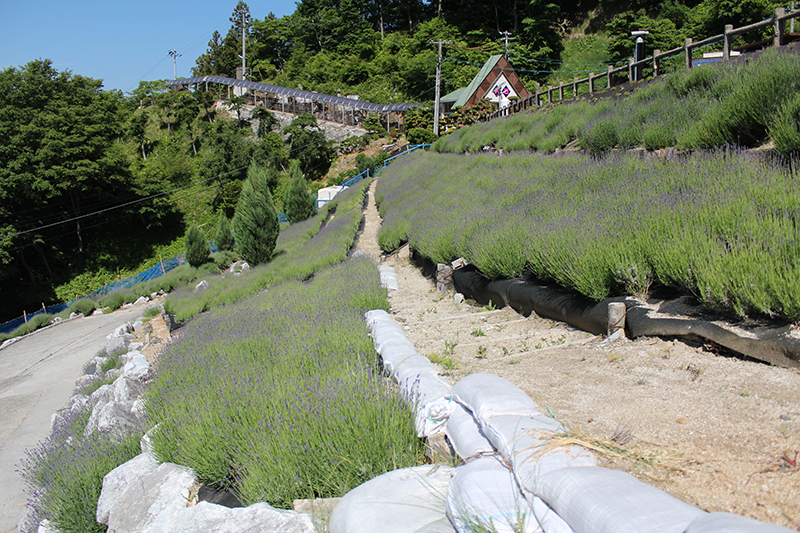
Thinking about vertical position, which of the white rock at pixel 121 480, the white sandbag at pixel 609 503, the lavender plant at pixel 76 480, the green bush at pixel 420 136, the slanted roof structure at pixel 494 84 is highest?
the slanted roof structure at pixel 494 84

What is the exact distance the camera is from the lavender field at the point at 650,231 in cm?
316

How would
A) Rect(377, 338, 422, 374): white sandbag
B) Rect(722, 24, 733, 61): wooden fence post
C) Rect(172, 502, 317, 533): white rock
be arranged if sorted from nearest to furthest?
Rect(172, 502, 317, 533): white rock → Rect(377, 338, 422, 374): white sandbag → Rect(722, 24, 733, 61): wooden fence post

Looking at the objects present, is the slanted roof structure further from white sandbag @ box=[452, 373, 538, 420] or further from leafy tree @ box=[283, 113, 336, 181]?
white sandbag @ box=[452, 373, 538, 420]

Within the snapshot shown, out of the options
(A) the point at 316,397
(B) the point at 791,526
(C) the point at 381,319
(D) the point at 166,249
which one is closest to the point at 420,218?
(C) the point at 381,319

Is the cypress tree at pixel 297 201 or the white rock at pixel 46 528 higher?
the cypress tree at pixel 297 201

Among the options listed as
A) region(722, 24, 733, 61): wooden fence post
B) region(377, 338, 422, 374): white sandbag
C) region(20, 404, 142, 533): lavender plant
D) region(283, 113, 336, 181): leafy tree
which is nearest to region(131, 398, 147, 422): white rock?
region(20, 404, 142, 533): lavender plant

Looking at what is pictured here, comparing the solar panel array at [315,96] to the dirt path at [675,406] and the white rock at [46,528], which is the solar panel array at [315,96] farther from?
the white rock at [46,528]

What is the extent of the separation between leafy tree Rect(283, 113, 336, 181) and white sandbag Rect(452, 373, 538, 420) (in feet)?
152

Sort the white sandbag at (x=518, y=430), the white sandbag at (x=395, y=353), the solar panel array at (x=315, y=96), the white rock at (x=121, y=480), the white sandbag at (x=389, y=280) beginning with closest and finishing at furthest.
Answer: the white sandbag at (x=518, y=430), the white rock at (x=121, y=480), the white sandbag at (x=395, y=353), the white sandbag at (x=389, y=280), the solar panel array at (x=315, y=96)

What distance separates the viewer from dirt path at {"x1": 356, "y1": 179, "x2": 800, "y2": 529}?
1.97m

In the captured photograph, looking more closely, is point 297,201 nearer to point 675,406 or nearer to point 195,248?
point 195,248

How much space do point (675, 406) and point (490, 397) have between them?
3.37ft

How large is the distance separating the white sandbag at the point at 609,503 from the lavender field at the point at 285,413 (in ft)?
3.75

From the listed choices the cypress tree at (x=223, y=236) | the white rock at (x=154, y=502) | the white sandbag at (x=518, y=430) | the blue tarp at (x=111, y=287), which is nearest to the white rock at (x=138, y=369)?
the white rock at (x=154, y=502)
